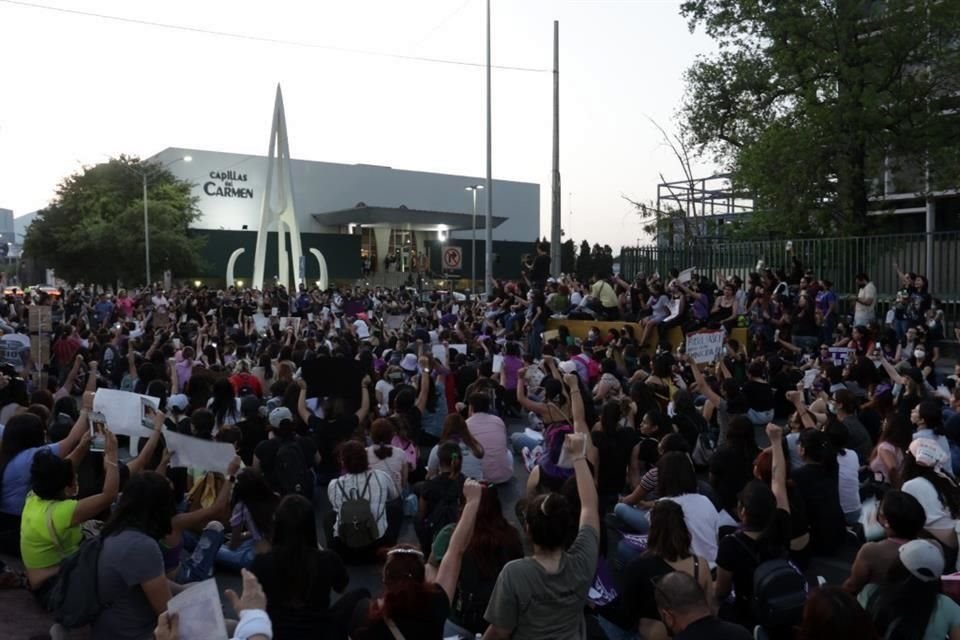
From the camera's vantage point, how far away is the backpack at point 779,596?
166 inches

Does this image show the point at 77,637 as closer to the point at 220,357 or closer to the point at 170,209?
the point at 220,357

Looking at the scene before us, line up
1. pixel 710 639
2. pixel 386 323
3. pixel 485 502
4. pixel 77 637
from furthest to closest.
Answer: pixel 386 323 → pixel 77 637 → pixel 485 502 → pixel 710 639

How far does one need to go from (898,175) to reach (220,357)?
18.5 meters

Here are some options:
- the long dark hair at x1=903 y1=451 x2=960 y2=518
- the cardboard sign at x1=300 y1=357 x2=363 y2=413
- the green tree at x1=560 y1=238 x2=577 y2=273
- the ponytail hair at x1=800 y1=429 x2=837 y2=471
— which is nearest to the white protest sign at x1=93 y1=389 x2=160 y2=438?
the cardboard sign at x1=300 y1=357 x2=363 y2=413

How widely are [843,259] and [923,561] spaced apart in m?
19.1

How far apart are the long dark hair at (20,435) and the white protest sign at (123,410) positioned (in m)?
→ 0.88

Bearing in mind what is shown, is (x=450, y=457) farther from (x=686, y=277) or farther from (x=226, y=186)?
(x=226, y=186)

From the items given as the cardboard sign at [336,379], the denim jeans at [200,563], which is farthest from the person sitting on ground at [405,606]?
the cardboard sign at [336,379]

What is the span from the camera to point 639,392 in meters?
8.89

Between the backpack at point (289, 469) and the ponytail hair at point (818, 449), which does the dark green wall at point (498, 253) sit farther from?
the ponytail hair at point (818, 449)

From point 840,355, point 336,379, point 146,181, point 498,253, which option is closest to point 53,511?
point 336,379

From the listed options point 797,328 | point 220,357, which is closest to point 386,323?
point 220,357

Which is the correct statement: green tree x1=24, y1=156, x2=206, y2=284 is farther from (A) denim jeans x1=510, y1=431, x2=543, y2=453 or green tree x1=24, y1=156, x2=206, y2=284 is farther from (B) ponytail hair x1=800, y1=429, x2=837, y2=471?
(B) ponytail hair x1=800, y1=429, x2=837, y2=471

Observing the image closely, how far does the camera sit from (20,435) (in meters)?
6.29
